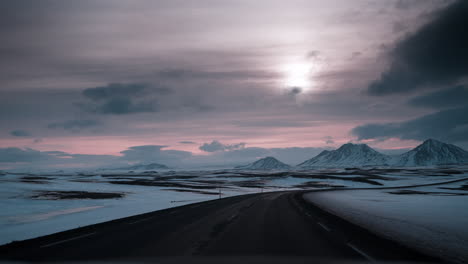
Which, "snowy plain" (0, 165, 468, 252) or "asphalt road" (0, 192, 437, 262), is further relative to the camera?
"snowy plain" (0, 165, 468, 252)

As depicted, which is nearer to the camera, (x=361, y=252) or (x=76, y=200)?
(x=361, y=252)

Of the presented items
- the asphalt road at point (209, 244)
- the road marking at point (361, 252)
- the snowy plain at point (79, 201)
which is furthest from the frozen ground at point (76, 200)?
the road marking at point (361, 252)

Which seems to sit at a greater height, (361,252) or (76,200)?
(361,252)

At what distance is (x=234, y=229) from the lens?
13211 millimetres

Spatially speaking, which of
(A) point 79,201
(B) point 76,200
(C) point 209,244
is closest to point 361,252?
(C) point 209,244

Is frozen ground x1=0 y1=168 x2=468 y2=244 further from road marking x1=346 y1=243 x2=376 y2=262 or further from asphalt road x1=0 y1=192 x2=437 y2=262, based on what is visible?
road marking x1=346 y1=243 x2=376 y2=262

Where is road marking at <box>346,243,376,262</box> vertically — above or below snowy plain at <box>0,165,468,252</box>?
above

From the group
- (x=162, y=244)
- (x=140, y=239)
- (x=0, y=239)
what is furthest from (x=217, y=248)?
(x=0, y=239)

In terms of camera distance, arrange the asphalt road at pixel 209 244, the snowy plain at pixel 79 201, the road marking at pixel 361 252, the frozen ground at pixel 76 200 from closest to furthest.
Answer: the road marking at pixel 361 252, the asphalt road at pixel 209 244, the snowy plain at pixel 79 201, the frozen ground at pixel 76 200

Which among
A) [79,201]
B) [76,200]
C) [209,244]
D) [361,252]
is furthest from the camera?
[76,200]

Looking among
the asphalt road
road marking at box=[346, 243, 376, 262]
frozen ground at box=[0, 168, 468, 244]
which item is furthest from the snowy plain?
road marking at box=[346, 243, 376, 262]

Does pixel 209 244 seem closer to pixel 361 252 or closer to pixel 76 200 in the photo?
pixel 361 252

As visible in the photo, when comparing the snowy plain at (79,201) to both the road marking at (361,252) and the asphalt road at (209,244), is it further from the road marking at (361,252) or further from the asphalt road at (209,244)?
the road marking at (361,252)

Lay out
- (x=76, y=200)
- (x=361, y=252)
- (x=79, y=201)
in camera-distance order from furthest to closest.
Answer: (x=76, y=200) < (x=79, y=201) < (x=361, y=252)
